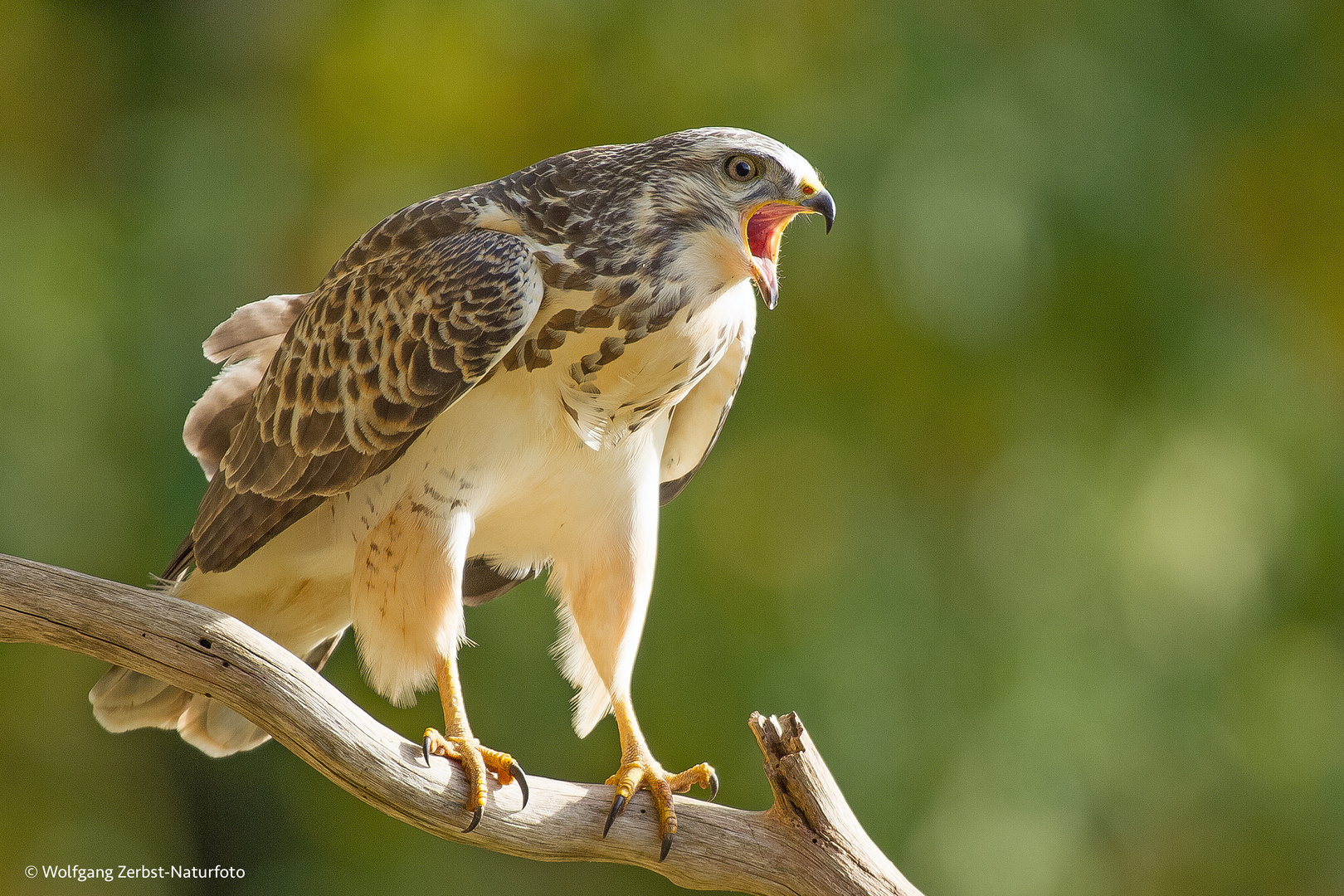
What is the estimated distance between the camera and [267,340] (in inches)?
154

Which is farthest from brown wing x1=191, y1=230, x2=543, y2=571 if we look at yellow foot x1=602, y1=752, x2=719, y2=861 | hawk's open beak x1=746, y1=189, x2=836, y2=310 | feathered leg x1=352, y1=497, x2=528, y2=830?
yellow foot x1=602, y1=752, x2=719, y2=861

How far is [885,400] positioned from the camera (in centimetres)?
733

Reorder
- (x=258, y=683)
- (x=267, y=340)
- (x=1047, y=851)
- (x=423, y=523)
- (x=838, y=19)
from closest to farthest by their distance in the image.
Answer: (x=258, y=683) < (x=423, y=523) < (x=267, y=340) < (x=1047, y=851) < (x=838, y=19)

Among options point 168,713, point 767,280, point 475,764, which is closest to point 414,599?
point 475,764

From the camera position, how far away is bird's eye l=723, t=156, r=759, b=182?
9.71ft

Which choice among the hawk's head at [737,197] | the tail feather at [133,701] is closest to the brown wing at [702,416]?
the hawk's head at [737,197]

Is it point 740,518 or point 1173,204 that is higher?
point 1173,204

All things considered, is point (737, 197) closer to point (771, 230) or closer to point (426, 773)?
point (771, 230)

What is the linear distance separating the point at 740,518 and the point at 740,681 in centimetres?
91

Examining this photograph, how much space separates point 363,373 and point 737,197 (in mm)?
1031

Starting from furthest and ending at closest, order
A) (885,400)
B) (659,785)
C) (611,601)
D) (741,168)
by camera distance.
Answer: (885,400) → (611,601) → (659,785) → (741,168)

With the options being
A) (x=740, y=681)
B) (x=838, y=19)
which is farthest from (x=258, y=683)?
(x=838, y=19)

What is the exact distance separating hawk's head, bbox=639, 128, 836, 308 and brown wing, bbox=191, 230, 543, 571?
0.37 meters

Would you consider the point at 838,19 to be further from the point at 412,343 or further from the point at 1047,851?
the point at 412,343
